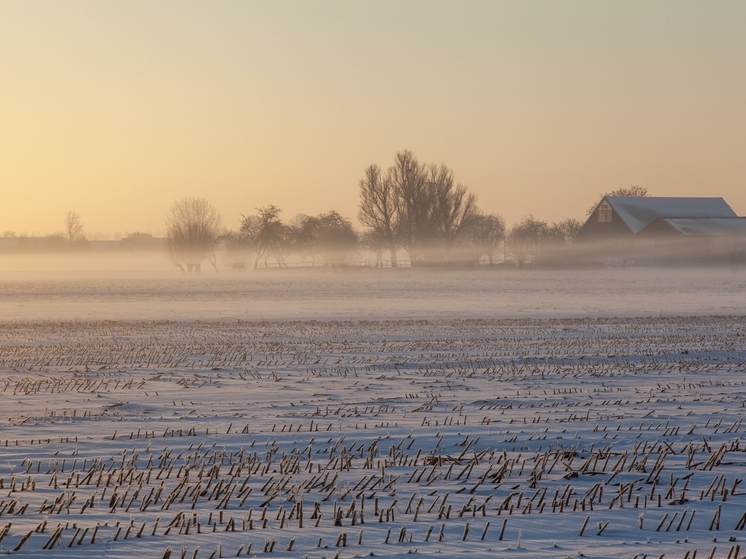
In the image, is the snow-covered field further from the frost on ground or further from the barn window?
the barn window

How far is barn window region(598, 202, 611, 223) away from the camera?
7706cm

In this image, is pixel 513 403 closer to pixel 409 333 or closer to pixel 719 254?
pixel 409 333

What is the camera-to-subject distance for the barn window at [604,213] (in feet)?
253

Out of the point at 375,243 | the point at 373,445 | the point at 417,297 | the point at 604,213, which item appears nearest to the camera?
the point at 373,445

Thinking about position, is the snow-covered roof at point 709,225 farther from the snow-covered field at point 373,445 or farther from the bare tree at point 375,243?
the snow-covered field at point 373,445

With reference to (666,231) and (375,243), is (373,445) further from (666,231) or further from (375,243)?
(375,243)

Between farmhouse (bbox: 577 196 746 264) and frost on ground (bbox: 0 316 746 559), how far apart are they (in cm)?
5498

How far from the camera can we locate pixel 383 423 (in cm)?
969

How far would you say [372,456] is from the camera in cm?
775

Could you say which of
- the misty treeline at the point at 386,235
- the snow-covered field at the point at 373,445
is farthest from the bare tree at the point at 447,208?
the snow-covered field at the point at 373,445

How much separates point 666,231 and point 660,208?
697cm

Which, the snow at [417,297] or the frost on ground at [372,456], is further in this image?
the snow at [417,297]

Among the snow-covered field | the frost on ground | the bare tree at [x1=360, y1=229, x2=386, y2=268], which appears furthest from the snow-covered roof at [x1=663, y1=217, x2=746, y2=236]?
the frost on ground

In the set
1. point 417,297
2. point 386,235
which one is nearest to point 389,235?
point 386,235
